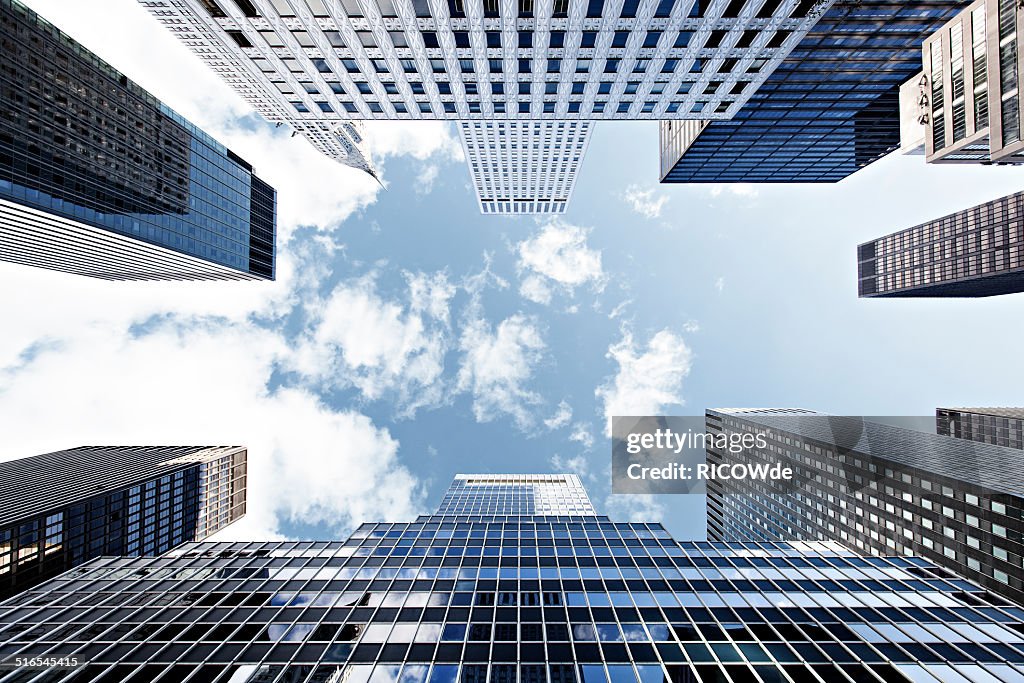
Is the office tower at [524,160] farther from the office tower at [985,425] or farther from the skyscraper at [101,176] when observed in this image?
the office tower at [985,425]

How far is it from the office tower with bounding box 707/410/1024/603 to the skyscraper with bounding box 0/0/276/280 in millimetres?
127512

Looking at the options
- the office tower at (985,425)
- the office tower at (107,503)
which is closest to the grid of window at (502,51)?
the office tower at (107,503)

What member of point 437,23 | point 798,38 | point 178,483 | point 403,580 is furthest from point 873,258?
point 178,483

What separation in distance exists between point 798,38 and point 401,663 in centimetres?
5563

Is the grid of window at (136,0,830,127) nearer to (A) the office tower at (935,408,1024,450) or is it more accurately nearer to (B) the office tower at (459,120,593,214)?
(B) the office tower at (459,120,593,214)

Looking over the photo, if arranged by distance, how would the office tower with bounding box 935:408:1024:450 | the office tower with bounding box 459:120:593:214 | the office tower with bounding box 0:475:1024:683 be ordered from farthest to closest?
the office tower with bounding box 935:408:1024:450, the office tower with bounding box 459:120:593:214, the office tower with bounding box 0:475:1024:683

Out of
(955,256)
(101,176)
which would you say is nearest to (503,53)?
(101,176)

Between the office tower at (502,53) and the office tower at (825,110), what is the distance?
22.0 meters

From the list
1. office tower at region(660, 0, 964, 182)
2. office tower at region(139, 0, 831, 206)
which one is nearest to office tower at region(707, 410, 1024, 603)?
office tower at region(660, 0, 964, 182)

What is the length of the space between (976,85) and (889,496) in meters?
62.6

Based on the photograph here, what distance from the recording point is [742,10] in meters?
34.5

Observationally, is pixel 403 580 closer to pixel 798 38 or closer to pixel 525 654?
pixel 525 654

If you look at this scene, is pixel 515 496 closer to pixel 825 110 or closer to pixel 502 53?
pixel 502 53

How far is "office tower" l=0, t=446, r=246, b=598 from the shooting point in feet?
238
